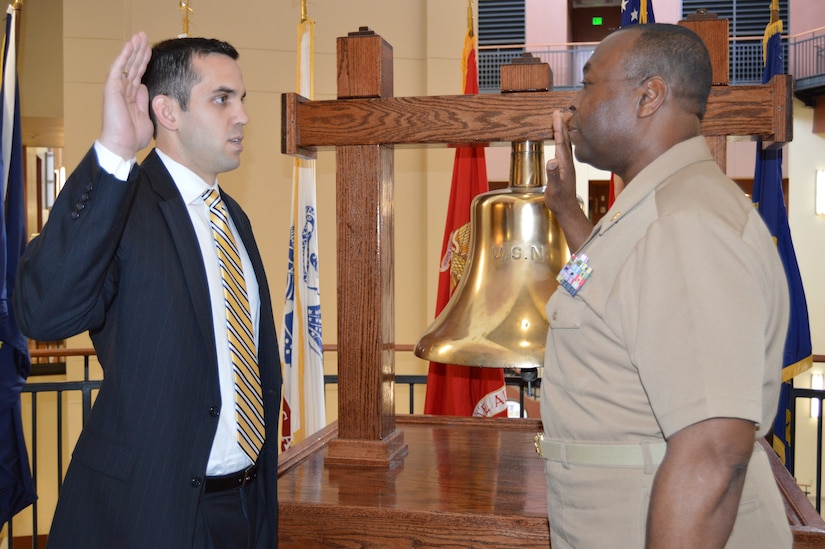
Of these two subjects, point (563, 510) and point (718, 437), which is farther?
point (563, 510)

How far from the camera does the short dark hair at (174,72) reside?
65.7 inches

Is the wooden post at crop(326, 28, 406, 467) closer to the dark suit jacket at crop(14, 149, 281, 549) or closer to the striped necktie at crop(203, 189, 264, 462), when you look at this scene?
the striped necktie at crop(203, 189, 264, 462)

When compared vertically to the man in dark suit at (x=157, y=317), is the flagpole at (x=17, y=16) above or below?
above

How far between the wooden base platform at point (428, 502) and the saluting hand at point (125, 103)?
776 mm

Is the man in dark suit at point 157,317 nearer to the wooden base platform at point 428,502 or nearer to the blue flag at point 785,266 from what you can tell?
the wooden base platform at point 428,502

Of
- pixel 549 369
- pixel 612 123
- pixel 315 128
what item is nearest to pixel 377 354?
pixel 315 128

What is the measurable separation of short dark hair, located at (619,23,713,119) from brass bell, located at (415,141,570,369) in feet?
2.28

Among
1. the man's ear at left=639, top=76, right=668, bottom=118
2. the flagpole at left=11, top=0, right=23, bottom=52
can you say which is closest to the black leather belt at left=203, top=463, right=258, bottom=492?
the man's ear at left=639, top=76, right=668, bottom=118

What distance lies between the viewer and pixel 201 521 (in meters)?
1.46

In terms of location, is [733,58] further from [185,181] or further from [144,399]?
[144,399]

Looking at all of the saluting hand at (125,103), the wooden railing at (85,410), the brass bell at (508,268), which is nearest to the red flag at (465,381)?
the wooden railing at (85,410)

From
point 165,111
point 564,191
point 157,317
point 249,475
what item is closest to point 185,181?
point 165,111

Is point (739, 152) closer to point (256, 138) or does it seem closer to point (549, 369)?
point (256, 138)

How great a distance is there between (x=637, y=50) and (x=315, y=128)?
0.89m
